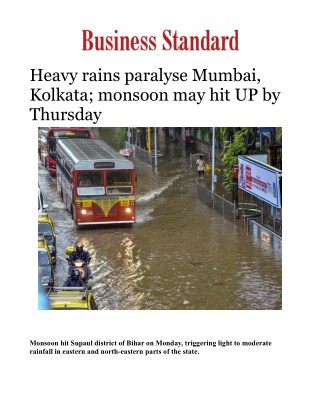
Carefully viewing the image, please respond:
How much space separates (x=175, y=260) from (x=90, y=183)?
16.6 feet

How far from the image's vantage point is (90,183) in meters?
30.5

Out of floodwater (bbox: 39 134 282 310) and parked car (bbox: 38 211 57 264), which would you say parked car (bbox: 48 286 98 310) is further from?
parked car (bbox: 38 211 57 264)

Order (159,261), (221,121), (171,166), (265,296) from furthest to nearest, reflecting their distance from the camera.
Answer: (171,166) < (159,261) < (265,296) < (221,121)

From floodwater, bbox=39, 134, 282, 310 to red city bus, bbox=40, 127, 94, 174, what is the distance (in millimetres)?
4899

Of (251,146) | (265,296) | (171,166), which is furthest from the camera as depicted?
(171,166)

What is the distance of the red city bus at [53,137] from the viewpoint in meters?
41.4

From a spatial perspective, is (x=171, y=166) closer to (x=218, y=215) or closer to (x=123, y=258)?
(x=218, y=215)

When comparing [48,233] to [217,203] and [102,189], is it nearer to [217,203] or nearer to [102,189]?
[102,189]

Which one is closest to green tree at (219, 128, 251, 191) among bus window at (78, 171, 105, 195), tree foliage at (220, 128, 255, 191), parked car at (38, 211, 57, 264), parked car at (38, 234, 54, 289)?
tree foliage at (220, 128, 255, 191)

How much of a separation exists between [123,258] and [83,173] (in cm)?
418

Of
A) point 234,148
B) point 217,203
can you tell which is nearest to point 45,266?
point 217,203

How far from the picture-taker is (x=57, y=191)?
39.9 metres

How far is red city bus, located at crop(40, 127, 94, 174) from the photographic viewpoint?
41438mm

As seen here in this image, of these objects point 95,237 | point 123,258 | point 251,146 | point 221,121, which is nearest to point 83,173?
point 95,237
